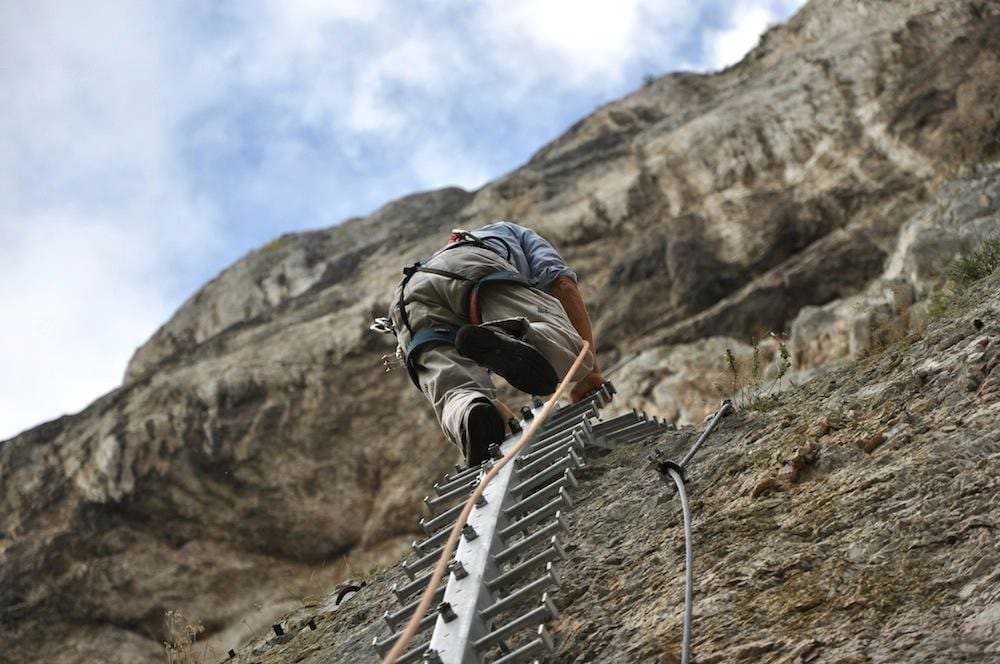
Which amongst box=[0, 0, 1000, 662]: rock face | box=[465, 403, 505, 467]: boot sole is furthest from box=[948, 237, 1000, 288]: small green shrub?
box=[0, 0, 1000, 662]: rock face

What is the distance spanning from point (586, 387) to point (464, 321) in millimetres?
665

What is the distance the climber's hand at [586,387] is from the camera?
17.9 ft

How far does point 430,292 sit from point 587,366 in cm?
90

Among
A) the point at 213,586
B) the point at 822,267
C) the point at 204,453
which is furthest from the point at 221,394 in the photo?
the point at 822,267

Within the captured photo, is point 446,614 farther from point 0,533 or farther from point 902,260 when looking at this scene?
point 0,533

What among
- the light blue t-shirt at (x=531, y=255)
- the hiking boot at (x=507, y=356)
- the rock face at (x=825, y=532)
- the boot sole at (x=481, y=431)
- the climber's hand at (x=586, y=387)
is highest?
the light blue t-shirt at (x=531, y=255)

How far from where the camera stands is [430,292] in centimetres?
558

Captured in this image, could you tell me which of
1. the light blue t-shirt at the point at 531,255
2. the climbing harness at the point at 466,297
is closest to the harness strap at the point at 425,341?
the climbing harness at the point at 466,297

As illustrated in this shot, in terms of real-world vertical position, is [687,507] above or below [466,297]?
below

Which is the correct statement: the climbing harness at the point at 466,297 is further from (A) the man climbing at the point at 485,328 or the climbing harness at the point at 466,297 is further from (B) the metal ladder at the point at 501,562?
(B) the metal ladder at the point at 501,562

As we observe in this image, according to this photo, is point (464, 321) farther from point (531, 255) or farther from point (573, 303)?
point (531, 255)

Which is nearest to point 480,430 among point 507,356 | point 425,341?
point 507,356

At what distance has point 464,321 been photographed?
18.2 feet

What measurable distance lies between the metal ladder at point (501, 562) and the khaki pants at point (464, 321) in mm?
287
